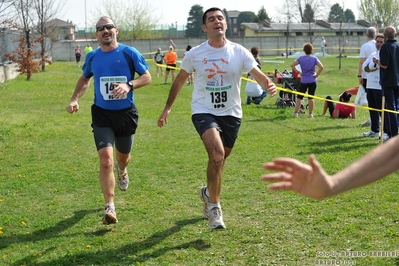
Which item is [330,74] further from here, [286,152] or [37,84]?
[286,152]

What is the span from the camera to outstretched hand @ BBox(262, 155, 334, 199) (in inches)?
91.1

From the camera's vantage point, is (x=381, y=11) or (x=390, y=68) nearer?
(x=390, y=68)

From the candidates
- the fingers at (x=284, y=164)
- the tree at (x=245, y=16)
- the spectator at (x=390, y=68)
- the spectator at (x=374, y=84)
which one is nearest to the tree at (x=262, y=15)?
the tree at (x=245, y=16)

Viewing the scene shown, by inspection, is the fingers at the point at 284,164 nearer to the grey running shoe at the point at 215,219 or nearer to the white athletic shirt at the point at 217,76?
the grey running shoe at the point at 215,219

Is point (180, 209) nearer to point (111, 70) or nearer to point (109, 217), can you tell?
point (109, 217)

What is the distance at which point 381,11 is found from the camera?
84875mm

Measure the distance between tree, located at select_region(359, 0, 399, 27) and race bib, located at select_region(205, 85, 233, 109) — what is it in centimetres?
8107

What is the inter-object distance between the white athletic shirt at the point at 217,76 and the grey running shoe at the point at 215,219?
3.38 feet

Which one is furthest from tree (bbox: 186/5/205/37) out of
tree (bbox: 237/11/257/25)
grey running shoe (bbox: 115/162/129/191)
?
grey running shoe (bbox: 115/162/129/191)

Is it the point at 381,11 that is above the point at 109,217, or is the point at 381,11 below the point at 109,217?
above

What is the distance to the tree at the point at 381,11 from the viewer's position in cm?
8356

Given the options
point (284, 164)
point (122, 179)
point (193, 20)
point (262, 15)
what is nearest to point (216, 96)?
point (122, 179)

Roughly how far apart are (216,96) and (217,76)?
212 millimetres

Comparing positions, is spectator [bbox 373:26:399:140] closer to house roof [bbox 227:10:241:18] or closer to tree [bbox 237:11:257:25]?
tree [bbox 237:11:257:25]
